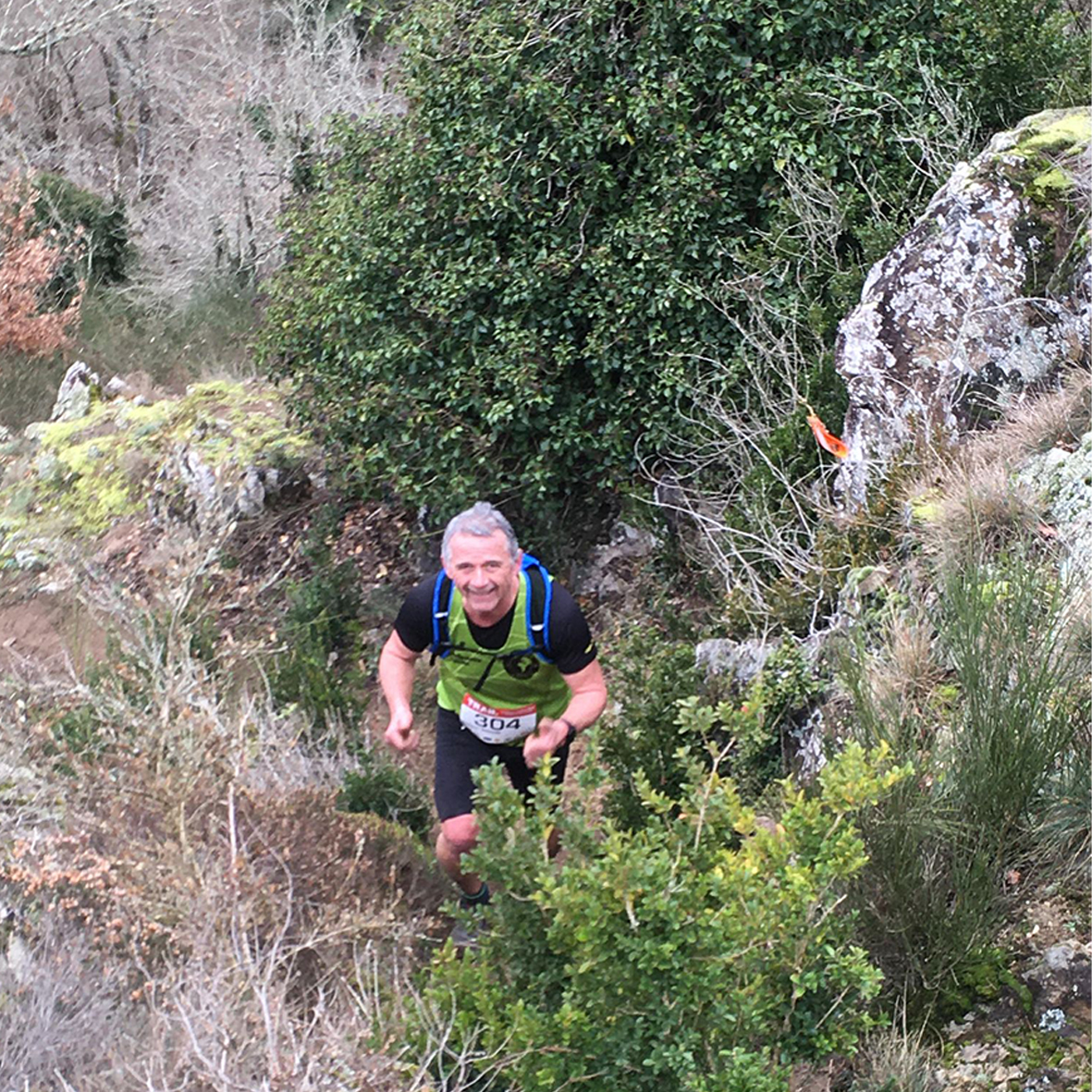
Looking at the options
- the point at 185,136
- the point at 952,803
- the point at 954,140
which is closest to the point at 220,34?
the point at 185,136

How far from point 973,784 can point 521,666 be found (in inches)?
57.3

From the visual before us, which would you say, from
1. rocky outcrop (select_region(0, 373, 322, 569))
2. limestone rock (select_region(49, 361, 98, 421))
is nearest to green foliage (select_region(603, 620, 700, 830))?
rocky outcrop (select_region(0, 373, 322, 569))

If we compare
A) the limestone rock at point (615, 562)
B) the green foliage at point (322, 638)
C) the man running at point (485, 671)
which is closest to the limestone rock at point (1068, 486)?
the man running at point (485, 671)

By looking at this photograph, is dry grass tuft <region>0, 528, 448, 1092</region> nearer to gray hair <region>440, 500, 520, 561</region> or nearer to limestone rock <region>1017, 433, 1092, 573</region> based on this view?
gray hair <region>440, 500, 520, 561</region>

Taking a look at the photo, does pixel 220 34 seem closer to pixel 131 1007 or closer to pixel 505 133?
pixel 505 133

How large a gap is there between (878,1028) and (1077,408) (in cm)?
287

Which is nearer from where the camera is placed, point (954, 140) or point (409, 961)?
point (409, 961)

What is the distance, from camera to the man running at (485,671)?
383cm

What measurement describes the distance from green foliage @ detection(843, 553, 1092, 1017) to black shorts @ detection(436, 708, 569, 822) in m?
1.25

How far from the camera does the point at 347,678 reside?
7.57 meters

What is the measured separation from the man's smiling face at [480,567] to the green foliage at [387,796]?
1.89 metres

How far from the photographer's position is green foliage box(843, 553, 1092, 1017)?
316 centimetres

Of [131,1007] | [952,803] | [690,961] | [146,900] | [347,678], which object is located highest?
[690,961]

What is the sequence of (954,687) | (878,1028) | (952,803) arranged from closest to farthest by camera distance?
1. (878,1028)
2. (952,803)
3. (954,687)
